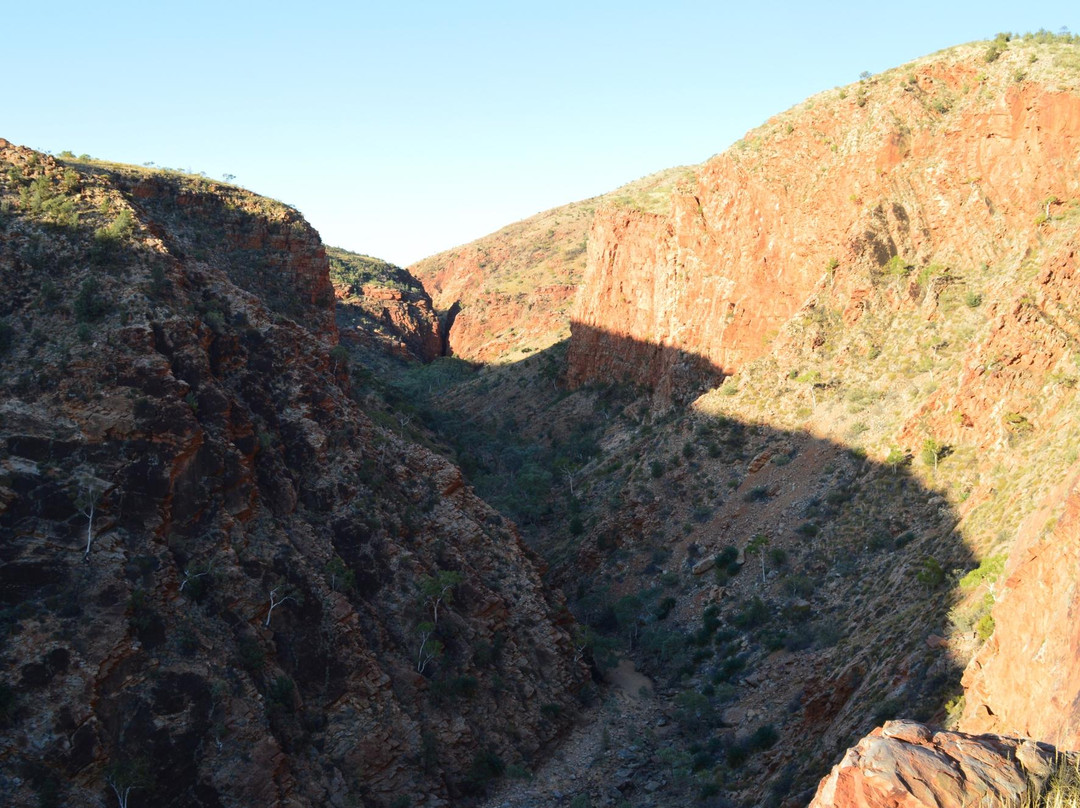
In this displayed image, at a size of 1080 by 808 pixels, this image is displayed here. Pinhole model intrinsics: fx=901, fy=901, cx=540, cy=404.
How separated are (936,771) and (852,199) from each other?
43568 millimetres

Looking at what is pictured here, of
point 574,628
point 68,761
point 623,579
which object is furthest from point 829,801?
point 623,579

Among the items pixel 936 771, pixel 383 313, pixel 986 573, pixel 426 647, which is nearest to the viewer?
pixel 936 771

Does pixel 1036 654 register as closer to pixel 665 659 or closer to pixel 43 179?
pixel 665 659

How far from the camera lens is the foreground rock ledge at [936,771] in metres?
11.8

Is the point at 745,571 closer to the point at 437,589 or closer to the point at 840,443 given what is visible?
the point at 840,443

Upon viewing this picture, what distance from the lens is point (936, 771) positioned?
39.8 feet

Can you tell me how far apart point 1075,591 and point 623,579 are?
3229 centimetres

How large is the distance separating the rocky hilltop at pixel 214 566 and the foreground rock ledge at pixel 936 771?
61.8ft

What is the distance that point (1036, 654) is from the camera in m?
17.4

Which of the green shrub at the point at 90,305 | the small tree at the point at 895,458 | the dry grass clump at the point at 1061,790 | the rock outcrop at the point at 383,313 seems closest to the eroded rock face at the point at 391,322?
the rock outcrop at the point at 383,313

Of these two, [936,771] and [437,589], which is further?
[437,589]

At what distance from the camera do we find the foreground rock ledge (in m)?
11.8

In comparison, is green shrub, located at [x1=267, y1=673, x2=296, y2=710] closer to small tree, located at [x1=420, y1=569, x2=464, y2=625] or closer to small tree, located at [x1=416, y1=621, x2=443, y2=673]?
small tree, located at [x1=416, y1=621, x2=443, y2=673]

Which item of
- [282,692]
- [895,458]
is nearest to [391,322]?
[895,458]
